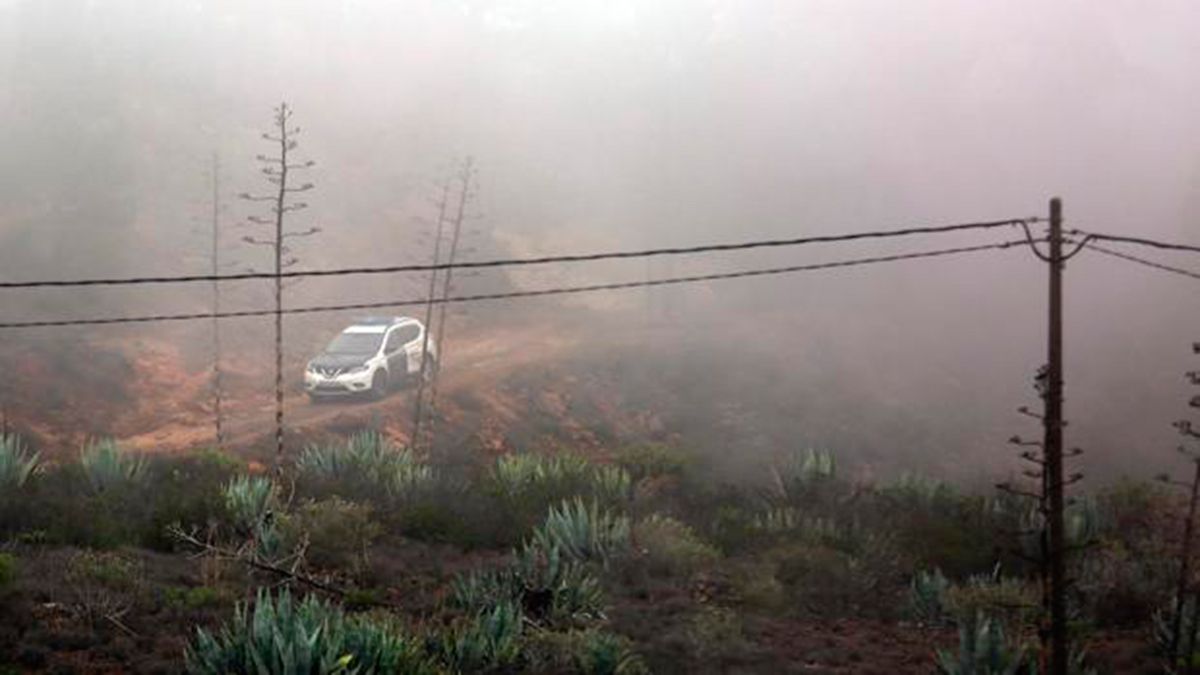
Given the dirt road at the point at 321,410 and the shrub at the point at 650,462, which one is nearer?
the shrub at the point at 650,462

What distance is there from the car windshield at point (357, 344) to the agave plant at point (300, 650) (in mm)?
20447

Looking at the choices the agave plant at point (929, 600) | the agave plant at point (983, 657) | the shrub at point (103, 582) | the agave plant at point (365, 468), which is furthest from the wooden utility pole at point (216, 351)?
the agave plant at point (983, 657)

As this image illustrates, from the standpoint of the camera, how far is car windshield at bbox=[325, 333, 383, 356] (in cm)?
2975

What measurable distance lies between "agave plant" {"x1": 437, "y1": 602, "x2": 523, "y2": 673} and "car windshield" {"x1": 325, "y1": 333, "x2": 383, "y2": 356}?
63.8ft

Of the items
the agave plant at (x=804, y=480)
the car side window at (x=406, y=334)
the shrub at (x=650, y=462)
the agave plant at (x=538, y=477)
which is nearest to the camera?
the agave plant at (x=538, y=477)

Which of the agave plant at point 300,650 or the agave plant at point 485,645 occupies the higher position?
the agave plant at point 300,650

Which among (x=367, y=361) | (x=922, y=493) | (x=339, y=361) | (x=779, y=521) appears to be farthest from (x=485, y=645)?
(x=339, y=361)

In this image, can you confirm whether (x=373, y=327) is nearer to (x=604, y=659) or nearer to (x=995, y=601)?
(x=995, y=601)

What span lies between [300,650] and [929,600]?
871 cm

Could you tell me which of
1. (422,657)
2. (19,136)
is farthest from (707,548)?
(19,136)

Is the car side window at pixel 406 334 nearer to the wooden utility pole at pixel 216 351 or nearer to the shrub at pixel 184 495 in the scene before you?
the wooden utility pole at pixel 216 351

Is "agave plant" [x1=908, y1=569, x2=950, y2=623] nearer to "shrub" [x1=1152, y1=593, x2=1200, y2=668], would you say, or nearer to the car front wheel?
"shrub" [x1=1152, y1=593, x2=1200, y2=668]

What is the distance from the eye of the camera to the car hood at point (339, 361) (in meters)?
29.3

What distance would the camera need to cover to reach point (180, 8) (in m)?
64.9
